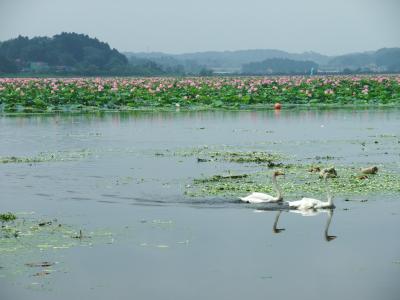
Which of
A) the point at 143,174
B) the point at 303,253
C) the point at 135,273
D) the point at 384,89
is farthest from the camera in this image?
the point at 384,89

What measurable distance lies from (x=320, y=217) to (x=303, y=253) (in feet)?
6.98

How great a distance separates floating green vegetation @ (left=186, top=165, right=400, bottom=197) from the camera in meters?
14.8

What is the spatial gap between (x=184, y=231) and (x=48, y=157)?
8.84 meters

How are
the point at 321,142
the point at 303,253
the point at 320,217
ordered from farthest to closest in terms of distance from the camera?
1. the point at 321,142
2. the point at 320,217
3. the point at 303,253

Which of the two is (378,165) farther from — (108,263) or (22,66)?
(22,66)

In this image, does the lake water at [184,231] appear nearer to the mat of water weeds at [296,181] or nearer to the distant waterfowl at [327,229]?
the distant waterfowl at [327,229]

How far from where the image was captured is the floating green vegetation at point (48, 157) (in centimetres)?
1960

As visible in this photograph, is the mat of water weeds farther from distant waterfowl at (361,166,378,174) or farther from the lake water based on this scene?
the lake water

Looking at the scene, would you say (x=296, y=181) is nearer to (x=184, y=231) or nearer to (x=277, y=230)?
(x=277, y=230)

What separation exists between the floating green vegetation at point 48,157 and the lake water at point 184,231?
65 millimetres

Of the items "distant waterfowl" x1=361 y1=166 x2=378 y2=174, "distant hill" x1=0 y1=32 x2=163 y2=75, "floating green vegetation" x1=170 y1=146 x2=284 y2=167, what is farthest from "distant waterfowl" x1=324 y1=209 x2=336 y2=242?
"distant hill" x1=0 y1=32 x2=163 y2=75

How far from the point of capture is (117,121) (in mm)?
30812

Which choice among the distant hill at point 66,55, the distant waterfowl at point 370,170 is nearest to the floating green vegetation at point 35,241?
the distant waterfowl at point 370,170

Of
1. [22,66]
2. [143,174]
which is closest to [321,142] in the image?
[143,174]
